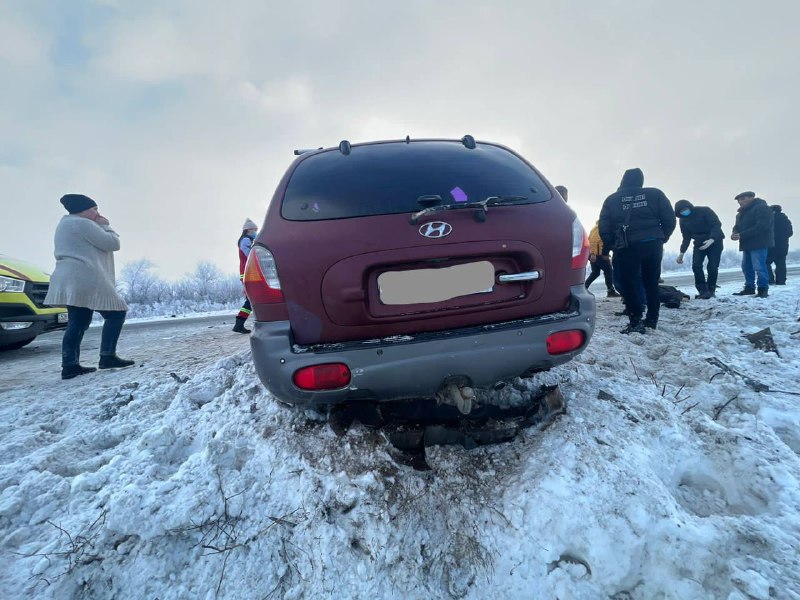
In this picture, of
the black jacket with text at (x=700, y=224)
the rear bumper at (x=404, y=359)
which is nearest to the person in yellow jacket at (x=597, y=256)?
the black jacket with text at (x=700, y=224)

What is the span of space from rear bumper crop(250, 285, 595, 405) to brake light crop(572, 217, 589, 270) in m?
0.49

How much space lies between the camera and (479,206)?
5.66 feet

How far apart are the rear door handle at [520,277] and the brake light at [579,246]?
0.29 metres

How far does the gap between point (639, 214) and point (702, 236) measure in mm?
3710

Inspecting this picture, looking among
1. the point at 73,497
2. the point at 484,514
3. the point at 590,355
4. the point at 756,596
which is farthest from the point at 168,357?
the point at 756,596

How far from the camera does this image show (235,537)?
1469 mm

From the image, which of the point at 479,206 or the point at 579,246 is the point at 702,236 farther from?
the point at 479,206

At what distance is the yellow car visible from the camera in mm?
4566

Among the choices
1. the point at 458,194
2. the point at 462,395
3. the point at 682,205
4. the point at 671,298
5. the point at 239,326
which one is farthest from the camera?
the point at 682,205

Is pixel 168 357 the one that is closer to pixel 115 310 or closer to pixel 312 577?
pixel 115 310

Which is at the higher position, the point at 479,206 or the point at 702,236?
the point at 702,236

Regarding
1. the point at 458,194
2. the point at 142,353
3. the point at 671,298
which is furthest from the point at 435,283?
the point at 671,298

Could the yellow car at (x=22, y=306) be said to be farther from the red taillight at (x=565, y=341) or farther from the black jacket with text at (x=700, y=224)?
the black jacket with text at (x=700, y=224)

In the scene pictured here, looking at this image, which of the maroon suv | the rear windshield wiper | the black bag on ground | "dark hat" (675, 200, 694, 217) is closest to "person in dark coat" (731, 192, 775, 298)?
"dark hat" (675, 200, 694, 217)
